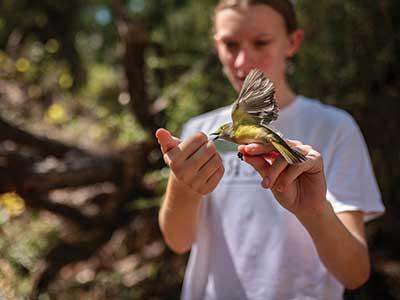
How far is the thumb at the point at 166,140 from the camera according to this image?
895mm

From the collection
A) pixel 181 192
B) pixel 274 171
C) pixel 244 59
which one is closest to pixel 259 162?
pixel 274 171

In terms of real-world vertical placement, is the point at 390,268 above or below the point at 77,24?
below

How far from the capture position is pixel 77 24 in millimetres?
3396

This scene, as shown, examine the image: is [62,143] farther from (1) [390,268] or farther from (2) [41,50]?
(1) [390,268]

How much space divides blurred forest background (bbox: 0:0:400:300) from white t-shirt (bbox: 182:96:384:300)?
0.61 m

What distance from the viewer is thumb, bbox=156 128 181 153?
89 centimetres

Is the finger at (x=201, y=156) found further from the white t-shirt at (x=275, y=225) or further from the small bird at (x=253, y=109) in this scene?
the white t-shirt at (x=275, y=225)

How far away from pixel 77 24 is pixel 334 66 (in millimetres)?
1848

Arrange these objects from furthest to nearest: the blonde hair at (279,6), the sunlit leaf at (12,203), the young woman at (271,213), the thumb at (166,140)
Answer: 1. the sunlit leaf at (12,203)
2. the blonde hair at (279,6)
3. the young woman at (271,213)
4. the thumb at (166,140)

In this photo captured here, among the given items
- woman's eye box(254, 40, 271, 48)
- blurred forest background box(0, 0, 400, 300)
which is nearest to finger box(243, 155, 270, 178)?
woman's eye box(254, 40, 271, 48)

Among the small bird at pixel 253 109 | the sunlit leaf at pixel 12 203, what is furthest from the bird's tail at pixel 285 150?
the sunlit leaf at pixel 12 203

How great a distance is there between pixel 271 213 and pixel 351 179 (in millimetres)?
196

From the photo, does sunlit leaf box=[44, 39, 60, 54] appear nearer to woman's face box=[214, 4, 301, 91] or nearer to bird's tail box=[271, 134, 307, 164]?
woman's face box=[214, 4, 301, 91]

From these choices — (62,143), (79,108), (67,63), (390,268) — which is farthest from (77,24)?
(390,268)
